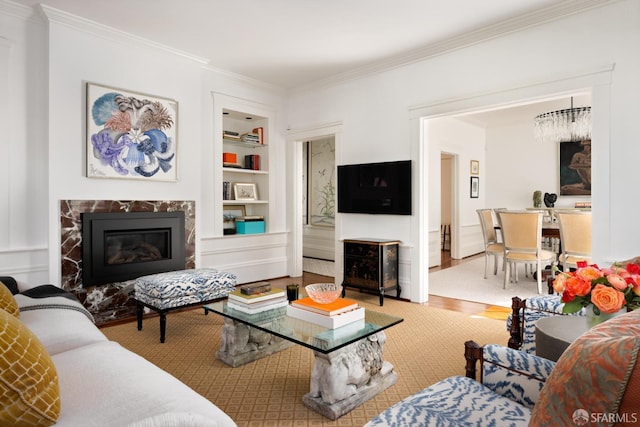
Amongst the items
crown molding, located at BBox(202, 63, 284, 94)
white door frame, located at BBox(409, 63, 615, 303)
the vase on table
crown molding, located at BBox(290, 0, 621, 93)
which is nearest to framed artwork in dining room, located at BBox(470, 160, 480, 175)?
white door frame, located at BBox(409, 63, 615, 303)

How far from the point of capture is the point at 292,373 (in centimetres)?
247

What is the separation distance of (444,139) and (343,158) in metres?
2.71

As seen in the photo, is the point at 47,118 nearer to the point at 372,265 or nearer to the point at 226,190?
the point at 226,190

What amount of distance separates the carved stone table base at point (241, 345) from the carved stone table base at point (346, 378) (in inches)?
27.5

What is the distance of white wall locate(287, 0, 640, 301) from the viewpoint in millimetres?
3000

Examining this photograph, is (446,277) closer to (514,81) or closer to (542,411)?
(514,81)

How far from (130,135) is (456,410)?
3.84m

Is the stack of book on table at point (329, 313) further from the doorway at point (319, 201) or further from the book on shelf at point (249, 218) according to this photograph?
the doorway at point (319, 201)

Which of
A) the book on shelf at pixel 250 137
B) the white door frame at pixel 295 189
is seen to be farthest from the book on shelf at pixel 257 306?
the book on shelf at pixel 250 137

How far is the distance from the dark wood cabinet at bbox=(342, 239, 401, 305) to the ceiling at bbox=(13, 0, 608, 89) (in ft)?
7.12

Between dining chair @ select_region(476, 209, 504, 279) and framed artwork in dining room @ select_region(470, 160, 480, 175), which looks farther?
framed artwork in dining room @ select_region(470, 160, 480, 175)

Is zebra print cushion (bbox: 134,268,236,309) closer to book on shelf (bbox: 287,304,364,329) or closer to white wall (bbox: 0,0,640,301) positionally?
white wall (bbox: 0,0,640,301)

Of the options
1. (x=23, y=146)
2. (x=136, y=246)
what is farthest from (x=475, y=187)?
(x=23, y=146)

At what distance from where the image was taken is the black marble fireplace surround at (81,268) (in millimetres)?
3443
